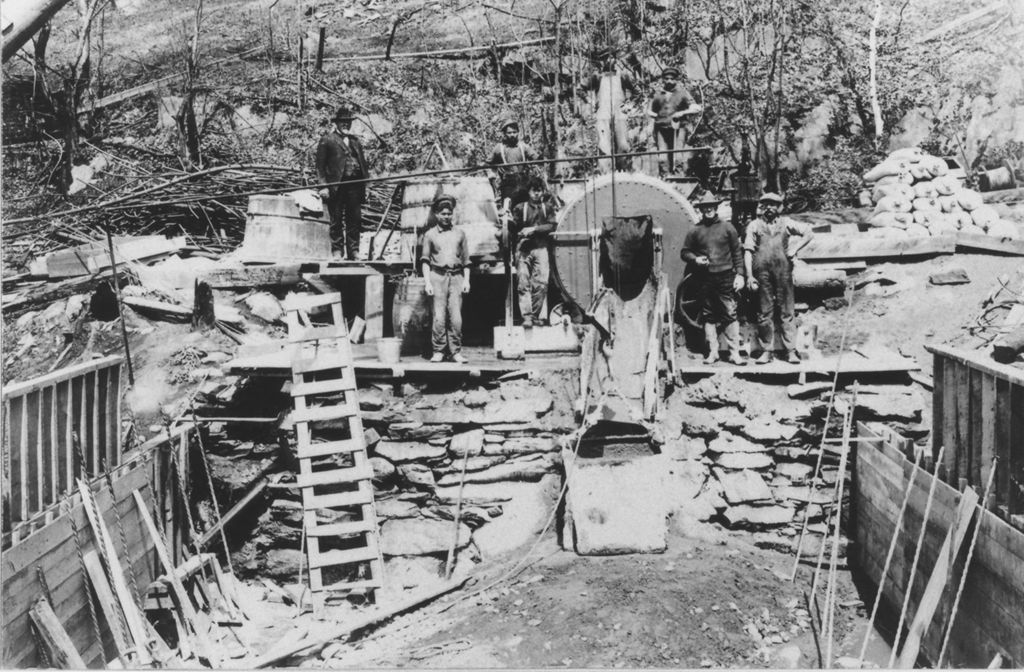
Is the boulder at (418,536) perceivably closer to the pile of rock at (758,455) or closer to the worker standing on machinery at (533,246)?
the pile of rock at (758,455)

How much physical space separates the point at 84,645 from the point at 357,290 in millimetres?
5783

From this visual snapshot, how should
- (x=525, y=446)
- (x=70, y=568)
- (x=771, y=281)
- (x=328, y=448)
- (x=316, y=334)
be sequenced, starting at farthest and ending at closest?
(x=771, y=281) < (x=316, y=334) < (x=525, y=446) < (x=328, y=448) < (x=70, y=568)

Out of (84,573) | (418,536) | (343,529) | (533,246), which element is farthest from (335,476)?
(533,246)

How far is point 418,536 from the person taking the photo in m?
8.14

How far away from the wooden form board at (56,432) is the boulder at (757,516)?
5914mm

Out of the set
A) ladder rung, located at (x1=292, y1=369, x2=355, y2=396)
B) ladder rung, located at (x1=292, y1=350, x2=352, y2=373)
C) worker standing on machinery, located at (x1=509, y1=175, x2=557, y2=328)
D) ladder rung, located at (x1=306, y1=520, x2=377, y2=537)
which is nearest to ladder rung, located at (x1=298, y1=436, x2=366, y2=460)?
ladder rung, located at (x1=292, y1=369, x2=355, y2=396)

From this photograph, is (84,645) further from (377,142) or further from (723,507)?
(377,142)

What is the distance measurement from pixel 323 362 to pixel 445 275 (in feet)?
5.45

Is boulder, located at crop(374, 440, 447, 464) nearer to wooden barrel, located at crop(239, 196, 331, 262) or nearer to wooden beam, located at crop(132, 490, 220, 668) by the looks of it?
wooden beam, located at crop(132, 490, 220, 668)

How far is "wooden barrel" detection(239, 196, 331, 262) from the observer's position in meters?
11.3

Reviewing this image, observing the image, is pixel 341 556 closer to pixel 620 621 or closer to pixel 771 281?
pixel 620 621

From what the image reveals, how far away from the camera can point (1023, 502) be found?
498 centimetres

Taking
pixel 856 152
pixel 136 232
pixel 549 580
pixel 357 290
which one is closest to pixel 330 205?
pixel 357 290

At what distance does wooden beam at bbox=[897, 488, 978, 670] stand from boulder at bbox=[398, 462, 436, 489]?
4658mm
